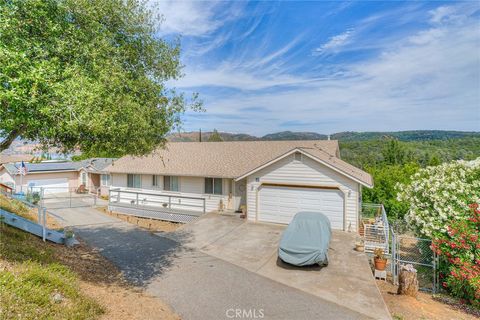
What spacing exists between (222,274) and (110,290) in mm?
3537

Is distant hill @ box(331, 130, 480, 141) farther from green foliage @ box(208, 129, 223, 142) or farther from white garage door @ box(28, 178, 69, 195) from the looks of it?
white garage door @ box(28, 178, 69, 195)

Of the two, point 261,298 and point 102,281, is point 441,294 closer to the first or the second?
point 261,298

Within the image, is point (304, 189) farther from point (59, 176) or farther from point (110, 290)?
point (59, 176)

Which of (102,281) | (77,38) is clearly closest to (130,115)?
(77,38)

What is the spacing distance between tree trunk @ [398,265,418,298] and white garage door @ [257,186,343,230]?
5.58m

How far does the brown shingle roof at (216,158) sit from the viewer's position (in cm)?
1902

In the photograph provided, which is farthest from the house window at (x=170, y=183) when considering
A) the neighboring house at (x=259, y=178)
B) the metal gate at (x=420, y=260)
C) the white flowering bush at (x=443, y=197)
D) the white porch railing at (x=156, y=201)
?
the white flowering bush at (x=443, y=197)

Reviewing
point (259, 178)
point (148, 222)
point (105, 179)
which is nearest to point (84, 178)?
point (105, 179)

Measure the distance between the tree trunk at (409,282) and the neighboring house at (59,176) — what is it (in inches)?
1078

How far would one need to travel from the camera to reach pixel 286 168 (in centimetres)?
1535

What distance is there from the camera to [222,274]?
30.9 ft

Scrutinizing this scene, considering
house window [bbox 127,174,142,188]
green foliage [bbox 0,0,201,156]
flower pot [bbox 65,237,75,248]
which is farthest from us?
house window [bbox 127,174,142,188]

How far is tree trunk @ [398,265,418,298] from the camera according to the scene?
852cm

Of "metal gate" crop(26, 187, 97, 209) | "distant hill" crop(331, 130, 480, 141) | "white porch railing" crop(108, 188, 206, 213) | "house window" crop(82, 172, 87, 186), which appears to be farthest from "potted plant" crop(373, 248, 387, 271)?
"distant hill" crop(331, 130, 480, 141)
